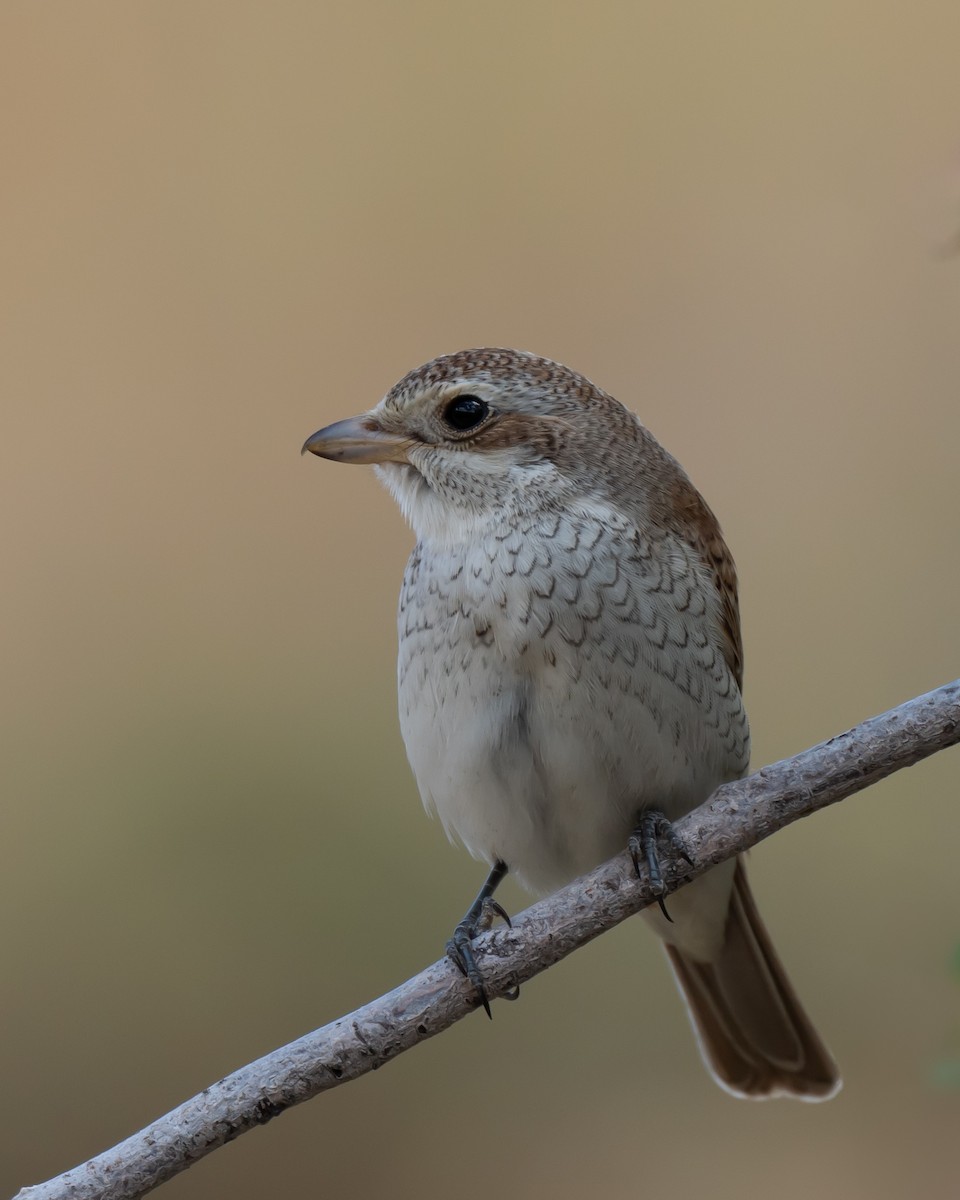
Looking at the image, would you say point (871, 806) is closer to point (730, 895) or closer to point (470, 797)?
point (730, 895)

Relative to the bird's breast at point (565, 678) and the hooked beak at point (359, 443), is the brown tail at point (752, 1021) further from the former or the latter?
the hooked beak at point (359, 443)

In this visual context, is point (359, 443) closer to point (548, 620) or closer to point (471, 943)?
point (548, 620)

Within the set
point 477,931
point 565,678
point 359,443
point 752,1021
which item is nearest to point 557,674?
point 565,678

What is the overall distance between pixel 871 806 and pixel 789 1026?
1456 millimetres

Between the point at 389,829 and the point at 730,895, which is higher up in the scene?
the point at 389,829

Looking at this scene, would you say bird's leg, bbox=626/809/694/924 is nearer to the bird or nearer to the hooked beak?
the bird

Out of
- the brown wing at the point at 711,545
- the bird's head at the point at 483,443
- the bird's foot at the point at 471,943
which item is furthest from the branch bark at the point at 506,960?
the bird's head at the point at 483,443

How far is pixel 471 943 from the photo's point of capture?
223 centimetres

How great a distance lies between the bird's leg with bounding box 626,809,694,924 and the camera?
2.28 m

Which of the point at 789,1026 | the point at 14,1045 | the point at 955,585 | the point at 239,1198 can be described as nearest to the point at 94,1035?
the point at 14,1045

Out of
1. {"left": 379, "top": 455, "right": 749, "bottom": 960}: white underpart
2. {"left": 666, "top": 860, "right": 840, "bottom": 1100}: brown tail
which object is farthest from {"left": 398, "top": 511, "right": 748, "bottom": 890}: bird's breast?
{"left": 666, "top": 860, "right": 840, "bottom": 1100}: brown tail

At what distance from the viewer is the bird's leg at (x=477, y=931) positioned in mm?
2186

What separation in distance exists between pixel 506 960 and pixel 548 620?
1.90 feet

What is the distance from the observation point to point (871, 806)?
4410 millimetres
